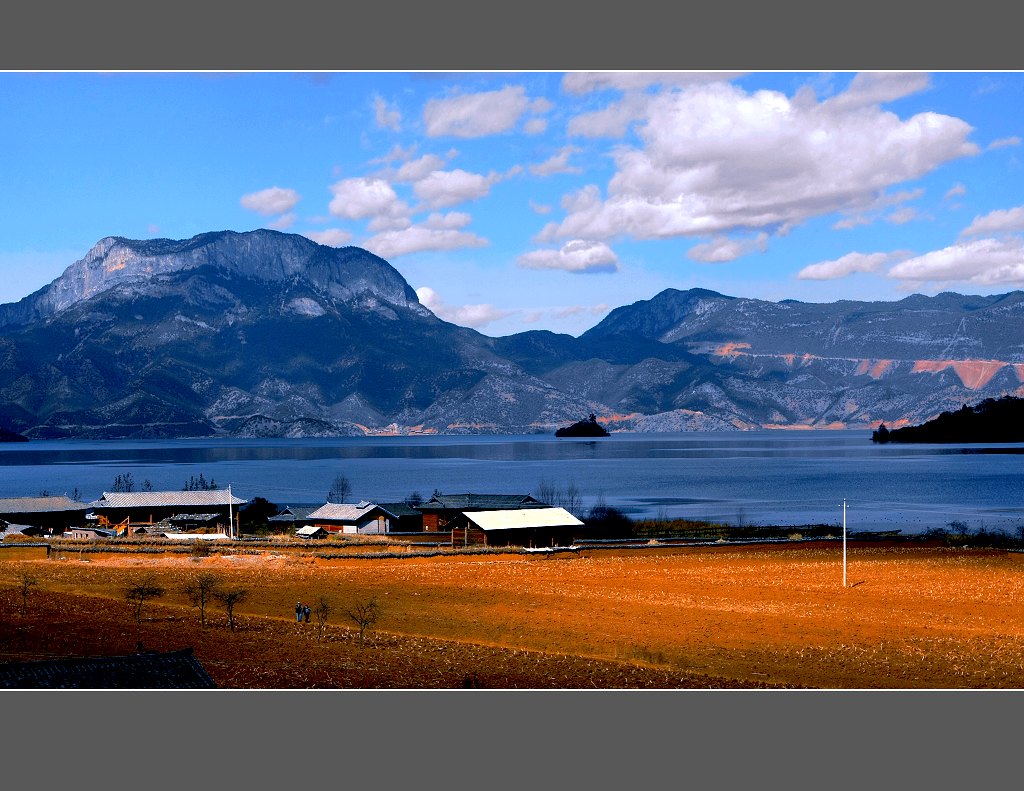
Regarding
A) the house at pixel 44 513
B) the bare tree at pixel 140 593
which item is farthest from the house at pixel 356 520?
the bare tree at pixel 140 593

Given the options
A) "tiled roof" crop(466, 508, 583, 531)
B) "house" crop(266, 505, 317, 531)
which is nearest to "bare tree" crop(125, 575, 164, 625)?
"tiled roof" crop(466, 508, 583, 531)

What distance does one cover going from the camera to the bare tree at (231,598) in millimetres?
28141

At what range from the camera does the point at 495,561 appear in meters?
49.8

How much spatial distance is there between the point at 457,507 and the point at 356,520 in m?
6.42

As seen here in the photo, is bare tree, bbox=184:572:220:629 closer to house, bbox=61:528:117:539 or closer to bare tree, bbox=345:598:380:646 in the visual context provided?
bare tree, bbox=345:598:380:646

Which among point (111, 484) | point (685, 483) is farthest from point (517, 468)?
point (111, 484)

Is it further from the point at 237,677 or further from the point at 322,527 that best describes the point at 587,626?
the point at 322,527

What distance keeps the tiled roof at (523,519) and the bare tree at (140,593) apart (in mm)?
22588

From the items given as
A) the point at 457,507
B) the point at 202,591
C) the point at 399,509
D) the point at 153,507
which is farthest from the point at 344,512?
the point at 202,591

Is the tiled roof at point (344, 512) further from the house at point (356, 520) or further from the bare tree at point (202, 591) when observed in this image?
the bare tree at point (202, 591)

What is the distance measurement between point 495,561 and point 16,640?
88.7 ft

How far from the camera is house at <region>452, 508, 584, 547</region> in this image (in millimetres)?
56438

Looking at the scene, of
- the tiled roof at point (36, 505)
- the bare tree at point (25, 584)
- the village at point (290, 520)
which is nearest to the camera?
the bare tree at point (25, 584)

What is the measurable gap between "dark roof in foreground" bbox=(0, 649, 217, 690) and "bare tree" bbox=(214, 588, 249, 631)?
279 inches
